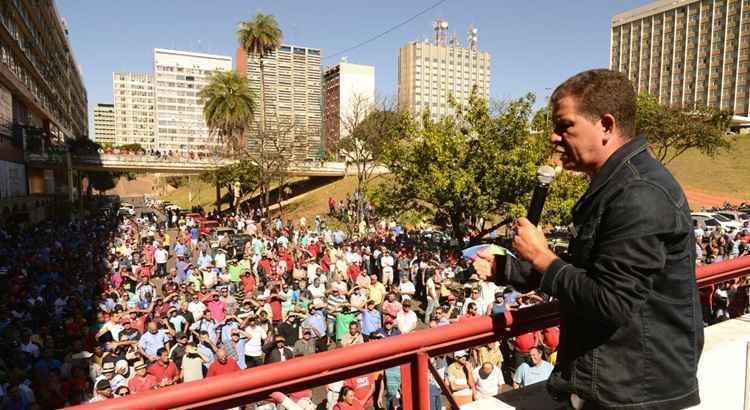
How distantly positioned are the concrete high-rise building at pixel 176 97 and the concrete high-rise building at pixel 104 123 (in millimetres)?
55102

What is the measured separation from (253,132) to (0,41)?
20.5m

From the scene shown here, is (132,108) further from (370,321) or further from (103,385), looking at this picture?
(103,385)

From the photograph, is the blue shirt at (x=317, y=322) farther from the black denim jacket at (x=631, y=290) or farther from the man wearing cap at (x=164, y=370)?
the black denim jacket at (x=631, y=290)

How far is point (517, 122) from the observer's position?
58.0 feet

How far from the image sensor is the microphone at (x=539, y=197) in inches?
73.9

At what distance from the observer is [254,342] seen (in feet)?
29.7

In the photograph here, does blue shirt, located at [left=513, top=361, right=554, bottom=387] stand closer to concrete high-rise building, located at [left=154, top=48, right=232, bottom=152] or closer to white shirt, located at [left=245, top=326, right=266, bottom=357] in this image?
white shirt, located at [left=245, top=326, right=266, bottom=357]

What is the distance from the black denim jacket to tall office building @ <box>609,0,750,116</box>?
8768 cm

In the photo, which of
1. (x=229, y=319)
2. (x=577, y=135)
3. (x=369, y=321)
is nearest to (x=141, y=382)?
(x=229, y=319)

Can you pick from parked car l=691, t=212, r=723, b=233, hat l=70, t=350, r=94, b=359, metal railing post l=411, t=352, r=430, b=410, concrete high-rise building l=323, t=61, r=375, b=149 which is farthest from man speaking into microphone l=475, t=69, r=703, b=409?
concrete high-rise building l=323, t=61, r=375, b=149

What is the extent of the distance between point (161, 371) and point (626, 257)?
7961mm

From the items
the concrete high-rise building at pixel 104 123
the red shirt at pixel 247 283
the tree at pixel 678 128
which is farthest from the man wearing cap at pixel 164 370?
the concrete high-rise building at pixel 104 123

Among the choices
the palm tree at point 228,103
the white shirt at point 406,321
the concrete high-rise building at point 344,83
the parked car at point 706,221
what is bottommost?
the white shirt at point 406,321

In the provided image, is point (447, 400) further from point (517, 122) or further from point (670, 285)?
point (517, 122)
